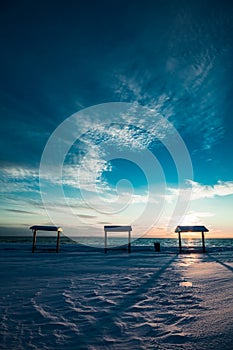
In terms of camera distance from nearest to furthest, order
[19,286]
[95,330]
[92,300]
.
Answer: [95,330], [92,300], [19,286]

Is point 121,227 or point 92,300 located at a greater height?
point 121,227

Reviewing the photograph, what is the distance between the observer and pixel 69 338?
3.33 m

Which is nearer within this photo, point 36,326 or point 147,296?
point 36,326

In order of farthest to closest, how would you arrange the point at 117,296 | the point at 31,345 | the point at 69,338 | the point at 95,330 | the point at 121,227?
the point at 121,227 → the point at 117,296 → the point at 95,330 → the point at 69,338 → the point at 31,345

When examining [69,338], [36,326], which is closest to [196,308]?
[69,338]

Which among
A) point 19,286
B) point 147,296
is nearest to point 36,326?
point 147,296

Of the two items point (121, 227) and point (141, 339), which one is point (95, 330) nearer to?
point (141, 339)

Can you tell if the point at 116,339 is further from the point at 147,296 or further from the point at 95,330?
the point at 147,296

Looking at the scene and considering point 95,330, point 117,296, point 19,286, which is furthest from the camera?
point 19,286

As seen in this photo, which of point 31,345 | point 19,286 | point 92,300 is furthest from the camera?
point 19,286

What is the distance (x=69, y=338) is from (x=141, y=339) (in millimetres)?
1138

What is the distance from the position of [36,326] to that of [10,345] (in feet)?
2.29

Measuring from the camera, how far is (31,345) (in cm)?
310

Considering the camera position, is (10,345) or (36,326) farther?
(36,326)
